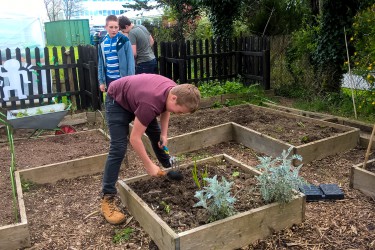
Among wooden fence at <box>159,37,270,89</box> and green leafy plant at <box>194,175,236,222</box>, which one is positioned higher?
wooden fence at <box>159,37,270,89</box>

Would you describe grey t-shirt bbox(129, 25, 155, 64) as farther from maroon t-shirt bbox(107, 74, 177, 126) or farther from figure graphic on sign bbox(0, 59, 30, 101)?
maroon t-shirt bbox(107, 74, 177, 126)

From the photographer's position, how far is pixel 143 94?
10.1 ft

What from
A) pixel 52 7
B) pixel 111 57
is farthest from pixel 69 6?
pixel 111 57

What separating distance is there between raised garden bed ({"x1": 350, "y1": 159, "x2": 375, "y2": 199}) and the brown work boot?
240 centimetres

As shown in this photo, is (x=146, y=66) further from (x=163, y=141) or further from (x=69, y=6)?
(x=69, y=6)

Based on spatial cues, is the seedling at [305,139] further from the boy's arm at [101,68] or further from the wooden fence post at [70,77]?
the wooden fence post at [70,77]

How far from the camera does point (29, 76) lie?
6895 millimetres

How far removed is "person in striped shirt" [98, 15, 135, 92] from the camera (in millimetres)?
5152

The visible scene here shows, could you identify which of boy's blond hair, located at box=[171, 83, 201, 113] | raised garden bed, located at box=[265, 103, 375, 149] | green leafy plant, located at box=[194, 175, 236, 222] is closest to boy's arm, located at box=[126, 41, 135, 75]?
boy's blond hair, located at box=[171, 83, 201, 113]

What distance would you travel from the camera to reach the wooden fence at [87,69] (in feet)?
22.6

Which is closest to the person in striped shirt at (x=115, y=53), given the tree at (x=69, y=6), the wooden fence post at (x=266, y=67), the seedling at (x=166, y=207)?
the seedling at (x=166, y=207)

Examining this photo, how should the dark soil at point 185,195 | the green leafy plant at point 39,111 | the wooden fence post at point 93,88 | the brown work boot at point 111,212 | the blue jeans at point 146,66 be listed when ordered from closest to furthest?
the dark soil at point 185,195 → the brown work boot at point 111,212 → the green leafy plant at point 39,111 → the blue jeans at point 146,66 → the wooden fence post at point 93,88

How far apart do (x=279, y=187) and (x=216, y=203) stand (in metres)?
0.57

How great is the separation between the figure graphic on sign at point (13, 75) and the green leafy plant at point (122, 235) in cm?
454
